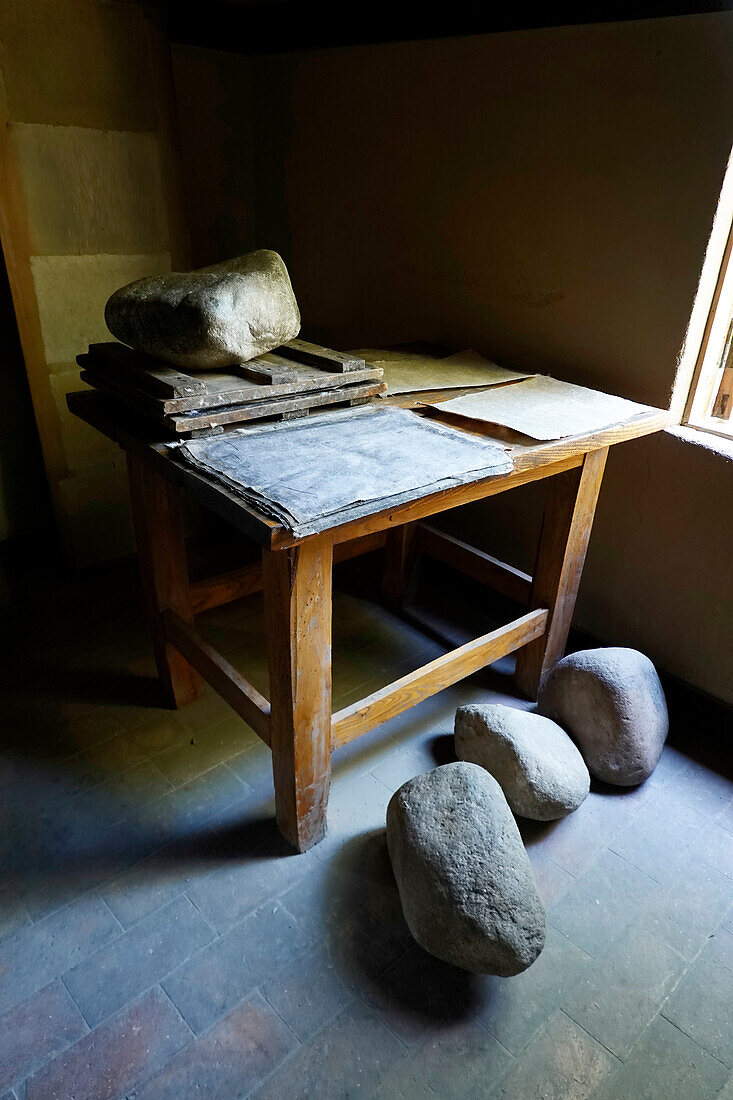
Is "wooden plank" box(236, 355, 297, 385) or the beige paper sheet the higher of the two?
"wooden plank" box(236, 355, 297, 385)

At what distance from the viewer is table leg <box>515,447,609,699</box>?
8.38ft

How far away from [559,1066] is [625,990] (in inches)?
11.7

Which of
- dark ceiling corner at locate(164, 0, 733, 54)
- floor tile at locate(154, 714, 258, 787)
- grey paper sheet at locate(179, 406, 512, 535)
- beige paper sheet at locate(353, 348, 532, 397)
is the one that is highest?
dark ceiling corner at locate(164, 0, 733, 54)

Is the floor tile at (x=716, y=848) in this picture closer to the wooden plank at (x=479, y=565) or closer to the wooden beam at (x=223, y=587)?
the wooden plank at (x=479, y=565)

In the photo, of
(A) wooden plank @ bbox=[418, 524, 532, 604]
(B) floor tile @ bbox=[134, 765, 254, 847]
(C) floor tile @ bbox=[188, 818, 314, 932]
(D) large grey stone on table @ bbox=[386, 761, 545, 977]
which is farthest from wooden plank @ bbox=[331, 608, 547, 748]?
(B) floor tile @ bbox=[134, 765, 254, 847]

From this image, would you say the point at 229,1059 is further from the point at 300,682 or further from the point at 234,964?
the point at 300,682

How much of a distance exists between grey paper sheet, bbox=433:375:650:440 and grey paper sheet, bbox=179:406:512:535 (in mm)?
158

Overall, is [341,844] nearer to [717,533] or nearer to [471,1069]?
[471,1069]

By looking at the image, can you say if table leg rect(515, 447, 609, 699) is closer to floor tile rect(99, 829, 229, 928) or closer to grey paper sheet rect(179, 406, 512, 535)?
grey paper sheet rect(179, 406, 512, 535)

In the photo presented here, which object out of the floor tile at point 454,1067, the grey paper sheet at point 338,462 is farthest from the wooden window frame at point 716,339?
the floor tile at point 454,1067

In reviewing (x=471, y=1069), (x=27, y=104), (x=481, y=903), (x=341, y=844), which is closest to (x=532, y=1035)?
(x=471, y=1069)

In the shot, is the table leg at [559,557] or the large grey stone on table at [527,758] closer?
the large grey stone on table at [527,758]

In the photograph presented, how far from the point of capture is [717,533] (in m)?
2.63

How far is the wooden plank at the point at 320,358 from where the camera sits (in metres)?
2.22
